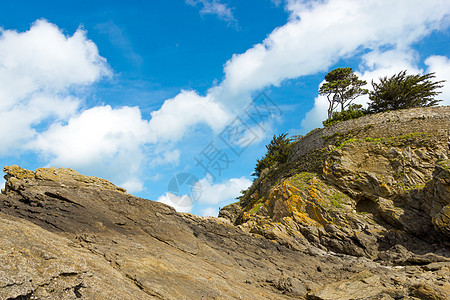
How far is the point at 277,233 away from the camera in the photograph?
1576 centimetres

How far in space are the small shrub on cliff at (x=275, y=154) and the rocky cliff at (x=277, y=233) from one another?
440cm

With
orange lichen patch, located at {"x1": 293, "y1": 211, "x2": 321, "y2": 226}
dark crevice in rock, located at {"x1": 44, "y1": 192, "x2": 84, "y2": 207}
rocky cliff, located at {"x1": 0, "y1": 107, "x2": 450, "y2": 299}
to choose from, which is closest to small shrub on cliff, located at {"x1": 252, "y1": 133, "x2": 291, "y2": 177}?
rocky cliff, located at {"x1": 0, "y1": 107, "x2": 450, "y2": 299}

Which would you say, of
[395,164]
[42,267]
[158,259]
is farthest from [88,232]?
[395,164]

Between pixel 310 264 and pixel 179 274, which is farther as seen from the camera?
pixel 310 264

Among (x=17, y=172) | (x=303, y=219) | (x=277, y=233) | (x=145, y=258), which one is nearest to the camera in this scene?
(x=145, y=258)

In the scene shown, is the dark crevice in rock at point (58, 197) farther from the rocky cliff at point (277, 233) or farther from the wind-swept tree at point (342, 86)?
the wind-swept tree at point (342, 86)

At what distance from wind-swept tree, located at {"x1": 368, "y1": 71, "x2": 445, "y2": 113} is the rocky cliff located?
5219mm

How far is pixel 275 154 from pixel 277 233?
15.5m

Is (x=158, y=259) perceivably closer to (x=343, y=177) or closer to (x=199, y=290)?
(x=199, y=290)

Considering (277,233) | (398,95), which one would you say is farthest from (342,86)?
(277,233)

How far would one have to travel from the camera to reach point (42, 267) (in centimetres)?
510

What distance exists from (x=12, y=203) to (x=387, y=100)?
30989 millimetres

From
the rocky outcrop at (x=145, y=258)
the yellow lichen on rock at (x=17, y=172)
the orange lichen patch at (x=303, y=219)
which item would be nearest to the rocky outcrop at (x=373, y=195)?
the orange lichen patch at (x=303, y=219)

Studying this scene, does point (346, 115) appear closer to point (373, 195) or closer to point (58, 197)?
point (373, 195)
